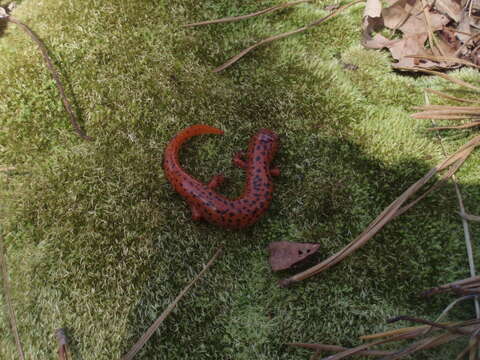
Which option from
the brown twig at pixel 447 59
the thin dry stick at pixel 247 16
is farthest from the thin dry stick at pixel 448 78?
the thin dry stick at pixel 247 16

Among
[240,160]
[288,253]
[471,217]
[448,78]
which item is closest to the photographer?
[288,253]

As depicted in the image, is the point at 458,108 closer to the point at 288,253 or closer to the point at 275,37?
the point at 275,37

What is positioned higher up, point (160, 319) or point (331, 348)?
point (160, 319)

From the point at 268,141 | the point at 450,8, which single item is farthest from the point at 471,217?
the point at 450,8

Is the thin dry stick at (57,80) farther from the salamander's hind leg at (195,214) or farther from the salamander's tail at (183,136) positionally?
the salamander's hind leg at (195,214)

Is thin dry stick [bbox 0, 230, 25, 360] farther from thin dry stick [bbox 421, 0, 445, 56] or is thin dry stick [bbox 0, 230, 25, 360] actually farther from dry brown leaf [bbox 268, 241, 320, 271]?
thin dry stick [bbox 421, 0, 445, 56]

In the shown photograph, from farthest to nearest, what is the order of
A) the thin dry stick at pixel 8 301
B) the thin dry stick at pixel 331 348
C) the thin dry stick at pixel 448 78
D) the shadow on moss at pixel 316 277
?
the thin dry stick at pixel 448 78 → the shadow on moss at pixel 316 277 → the thin dry stick at pixel 8 301 → the thin dry stick at pixel 331 348

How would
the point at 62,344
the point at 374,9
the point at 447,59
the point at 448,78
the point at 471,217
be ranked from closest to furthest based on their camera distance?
the point at 62,344
the point at 471,217
the point at 448,78
the point at 447,59
the point at 374,9

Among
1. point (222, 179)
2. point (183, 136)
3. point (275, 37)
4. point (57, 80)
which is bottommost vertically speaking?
point (222, 179)

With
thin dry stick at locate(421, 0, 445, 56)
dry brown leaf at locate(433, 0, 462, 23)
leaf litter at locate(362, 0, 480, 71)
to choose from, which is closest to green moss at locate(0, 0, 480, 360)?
leaf litter at locate(362, 0, 480, 71)
